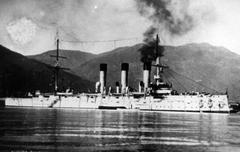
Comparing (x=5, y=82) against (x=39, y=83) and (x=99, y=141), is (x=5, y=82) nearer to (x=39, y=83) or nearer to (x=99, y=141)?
(x=39, y=83)

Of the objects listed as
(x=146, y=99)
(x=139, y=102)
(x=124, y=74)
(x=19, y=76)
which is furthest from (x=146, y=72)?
(x=19, y=76)

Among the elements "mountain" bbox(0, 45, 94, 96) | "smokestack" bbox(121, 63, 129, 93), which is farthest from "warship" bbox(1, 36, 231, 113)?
"mountain" bbox(0, 45, 94, 96)

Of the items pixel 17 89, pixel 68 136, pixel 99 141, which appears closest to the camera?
pixel 99 141

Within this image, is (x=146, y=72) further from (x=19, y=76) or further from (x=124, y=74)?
(x=19, y=76)

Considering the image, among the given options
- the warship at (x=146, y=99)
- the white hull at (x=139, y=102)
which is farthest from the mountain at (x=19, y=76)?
the warship at (x=146, y=99)

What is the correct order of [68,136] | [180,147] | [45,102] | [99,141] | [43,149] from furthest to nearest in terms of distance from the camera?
1. [45,102]
2. [68,136]
3. [99,141]
4. [180,147]
5. [43,149]

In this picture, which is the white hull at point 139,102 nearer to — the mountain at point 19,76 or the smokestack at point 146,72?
the smokestack at point 146,72

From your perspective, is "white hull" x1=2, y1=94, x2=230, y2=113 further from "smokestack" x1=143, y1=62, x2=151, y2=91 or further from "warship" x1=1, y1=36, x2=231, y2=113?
"smokestack" x1=143, y1=62, x2=151, y2=91

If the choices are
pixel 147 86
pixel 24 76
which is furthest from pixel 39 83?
pixel 147 86
